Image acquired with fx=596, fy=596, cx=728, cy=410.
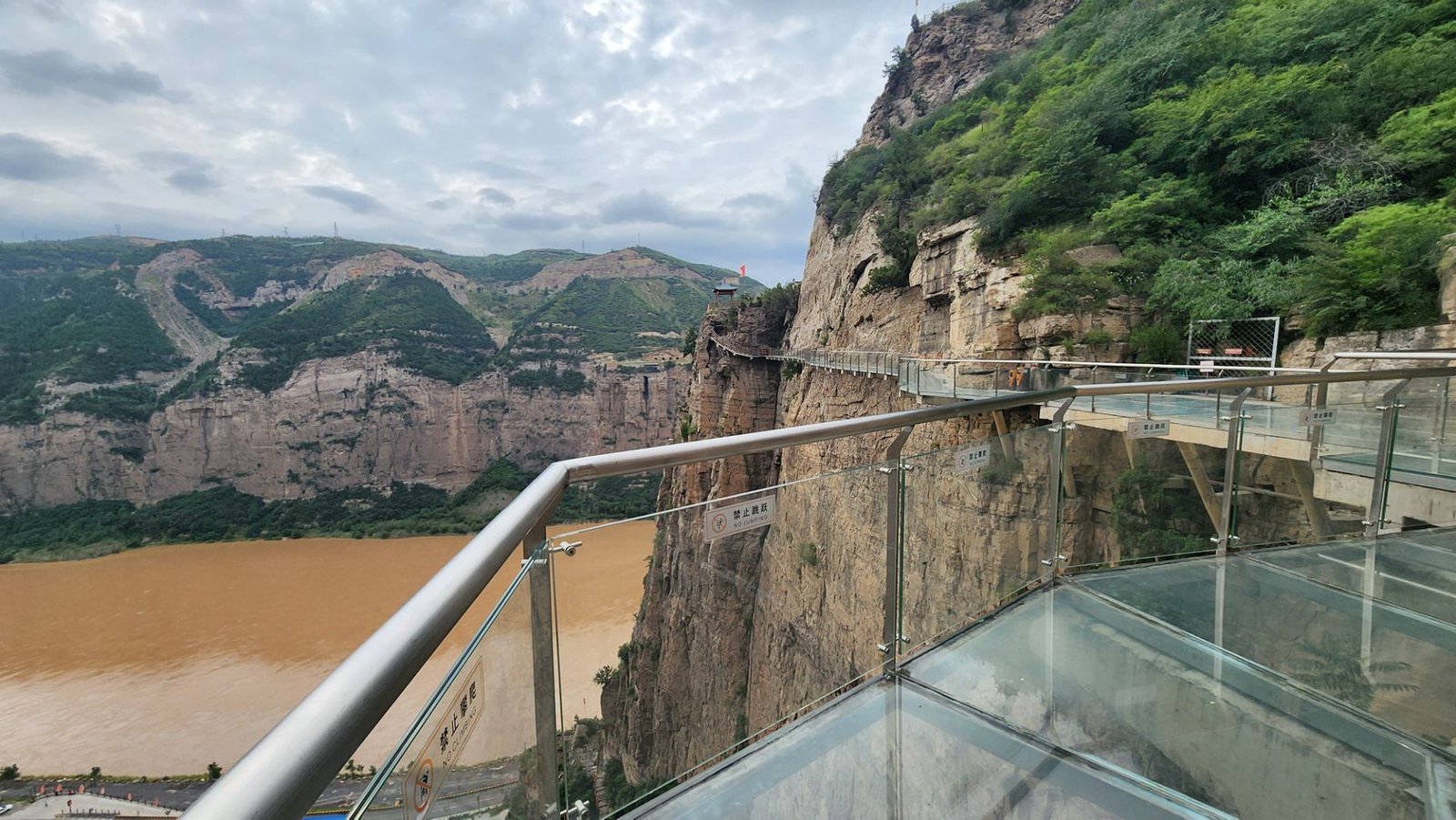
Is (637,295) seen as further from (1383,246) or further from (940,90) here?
(1383,246)

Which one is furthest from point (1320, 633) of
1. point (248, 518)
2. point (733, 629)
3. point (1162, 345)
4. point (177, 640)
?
point (248, 518)

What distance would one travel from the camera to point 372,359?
56531 millimetres

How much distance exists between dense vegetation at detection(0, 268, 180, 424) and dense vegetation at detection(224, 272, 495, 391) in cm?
901

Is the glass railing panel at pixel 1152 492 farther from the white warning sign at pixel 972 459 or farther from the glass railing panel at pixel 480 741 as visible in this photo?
the glass railing panel at pixel 480 741

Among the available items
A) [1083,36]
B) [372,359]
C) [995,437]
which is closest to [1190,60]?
[1083,36]

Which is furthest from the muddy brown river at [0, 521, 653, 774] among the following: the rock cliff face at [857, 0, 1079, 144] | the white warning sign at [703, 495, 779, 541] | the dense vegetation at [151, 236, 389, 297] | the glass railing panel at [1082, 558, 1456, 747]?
the dense vegetation at [151, 236, 389, 297]

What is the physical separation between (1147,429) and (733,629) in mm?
2510

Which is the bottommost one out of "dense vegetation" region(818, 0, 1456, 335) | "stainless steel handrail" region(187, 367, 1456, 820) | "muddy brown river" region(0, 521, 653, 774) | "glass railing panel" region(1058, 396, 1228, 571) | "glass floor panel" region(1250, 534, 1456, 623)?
"muddy brown river" region(0, 521, 653, 774)

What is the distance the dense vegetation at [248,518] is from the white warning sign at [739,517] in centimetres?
3810

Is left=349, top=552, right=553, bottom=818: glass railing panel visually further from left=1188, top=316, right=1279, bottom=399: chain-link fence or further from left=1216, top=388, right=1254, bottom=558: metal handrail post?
left=1188, top=316, right=1279, bottom=399: chain-link fence

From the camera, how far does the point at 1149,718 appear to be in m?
1.95

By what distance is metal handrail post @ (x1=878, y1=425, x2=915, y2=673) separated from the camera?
2.17 meters

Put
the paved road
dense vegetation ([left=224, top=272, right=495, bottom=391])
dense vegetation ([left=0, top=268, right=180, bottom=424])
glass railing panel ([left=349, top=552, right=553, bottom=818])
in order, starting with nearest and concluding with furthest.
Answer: glass railing panel ([left=349, top=552, right=553, bottom=818])
the paved road
dense vegetation ([left=0, top=268, right=180, bottom=424])
dense vegetation ([left=224, top=272, right=495, bottom=391])

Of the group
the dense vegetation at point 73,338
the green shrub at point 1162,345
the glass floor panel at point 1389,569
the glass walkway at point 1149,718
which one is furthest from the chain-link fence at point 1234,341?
the dense vegetation at point 73,338
